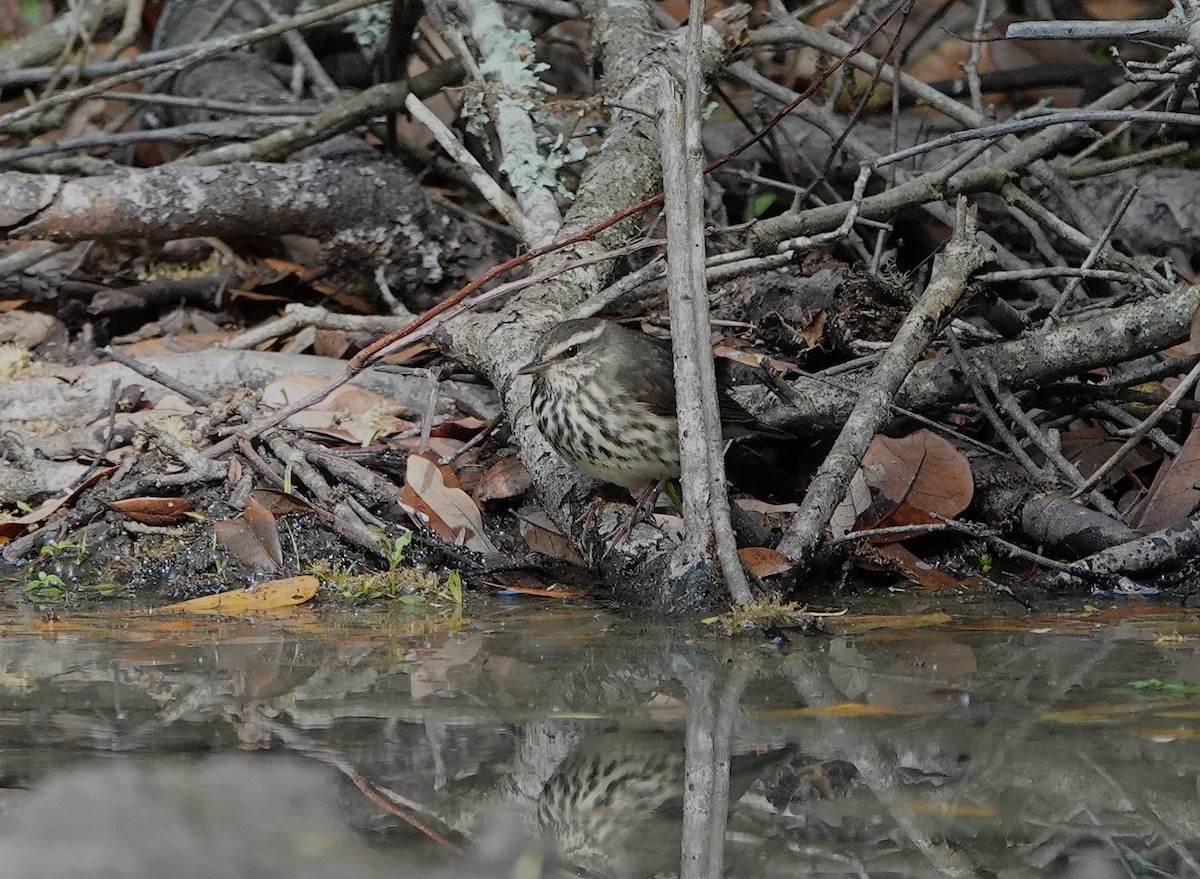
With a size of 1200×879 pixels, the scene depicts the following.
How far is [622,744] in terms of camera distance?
2.26m

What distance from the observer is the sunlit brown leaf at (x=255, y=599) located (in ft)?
12.0

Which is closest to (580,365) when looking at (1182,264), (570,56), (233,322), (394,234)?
(394,234)

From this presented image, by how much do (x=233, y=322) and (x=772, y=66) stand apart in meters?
3.48

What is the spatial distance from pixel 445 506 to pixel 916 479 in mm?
1498

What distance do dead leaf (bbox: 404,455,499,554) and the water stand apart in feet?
3.22

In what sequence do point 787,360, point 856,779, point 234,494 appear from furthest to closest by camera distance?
1. point 787,360
2. point 234,494
3. point 856,779

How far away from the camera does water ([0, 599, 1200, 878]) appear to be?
1839 mm

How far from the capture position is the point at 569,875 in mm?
1754

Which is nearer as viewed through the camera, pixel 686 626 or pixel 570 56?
pixel 686 626

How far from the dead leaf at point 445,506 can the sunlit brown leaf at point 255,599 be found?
1.60 ft

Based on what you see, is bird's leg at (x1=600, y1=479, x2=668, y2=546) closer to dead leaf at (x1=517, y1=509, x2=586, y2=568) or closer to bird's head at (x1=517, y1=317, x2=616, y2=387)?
dead leaf at (x1=517, y1=509, x2=586, y2=568)

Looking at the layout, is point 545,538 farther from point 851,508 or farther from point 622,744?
point 622,744

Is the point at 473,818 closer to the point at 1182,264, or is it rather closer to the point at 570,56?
the point at 1182,264

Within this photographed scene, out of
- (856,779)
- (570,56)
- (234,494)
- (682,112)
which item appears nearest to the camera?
(856,779)
